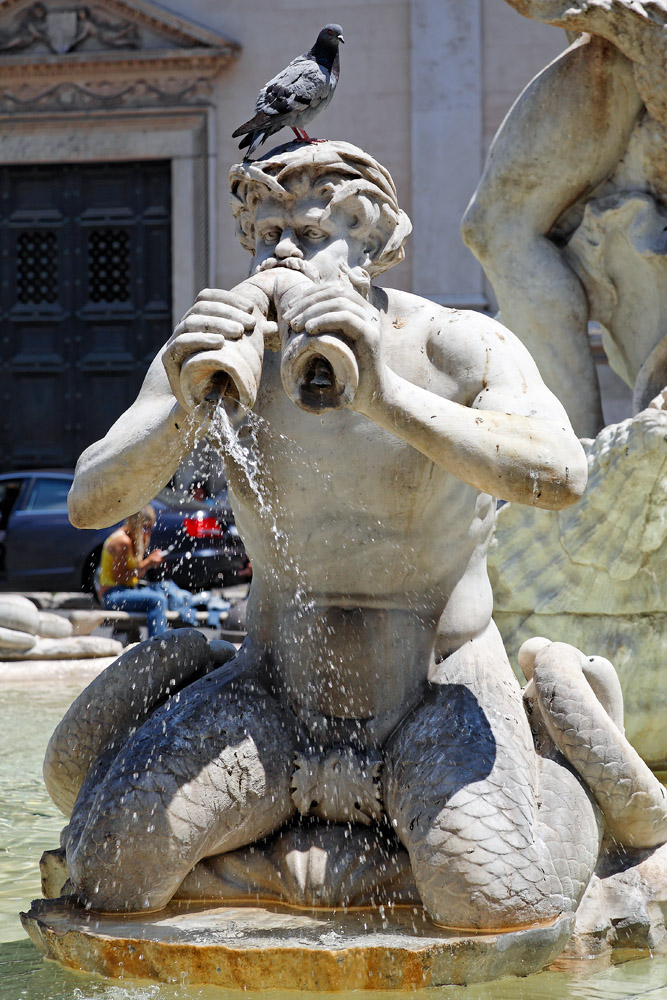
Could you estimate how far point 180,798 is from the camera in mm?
2318

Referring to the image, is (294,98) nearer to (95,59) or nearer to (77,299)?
(77,299)

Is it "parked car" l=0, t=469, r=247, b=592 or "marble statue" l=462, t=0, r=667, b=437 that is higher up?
"marble statue" l=462, t=0, r=667, b=437

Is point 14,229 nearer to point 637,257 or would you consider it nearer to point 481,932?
point 637,257

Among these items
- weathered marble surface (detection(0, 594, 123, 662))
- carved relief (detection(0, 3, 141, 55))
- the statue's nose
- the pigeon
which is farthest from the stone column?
the statue's nose

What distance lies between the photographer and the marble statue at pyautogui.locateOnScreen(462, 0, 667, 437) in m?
4.32

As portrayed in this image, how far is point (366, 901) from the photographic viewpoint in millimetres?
2334

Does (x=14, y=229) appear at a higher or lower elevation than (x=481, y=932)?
higher

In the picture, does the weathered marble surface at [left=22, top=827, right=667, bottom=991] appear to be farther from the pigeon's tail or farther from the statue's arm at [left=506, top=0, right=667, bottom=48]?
the statue's arm at [left=506, top=0, right=667, bottom=48]

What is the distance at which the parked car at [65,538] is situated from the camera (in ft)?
33.9

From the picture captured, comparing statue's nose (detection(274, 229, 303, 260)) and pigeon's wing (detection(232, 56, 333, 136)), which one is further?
pigeon's wing (detection(232, 56, 333, 136))

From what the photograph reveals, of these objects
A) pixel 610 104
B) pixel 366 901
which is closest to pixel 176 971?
pixel 366 901

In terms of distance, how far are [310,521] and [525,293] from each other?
222 centimetres

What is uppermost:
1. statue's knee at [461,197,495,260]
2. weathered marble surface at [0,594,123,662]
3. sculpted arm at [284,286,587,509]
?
statue's knee at [461,197,495,260]

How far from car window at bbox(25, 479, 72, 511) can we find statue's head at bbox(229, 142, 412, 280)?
9.17m
